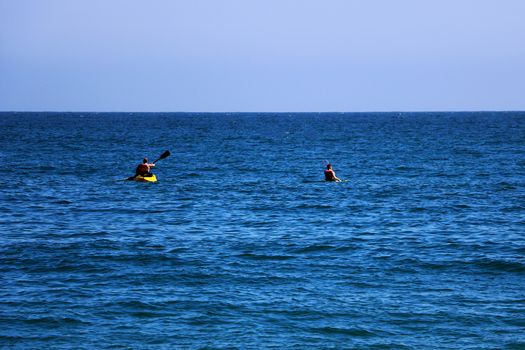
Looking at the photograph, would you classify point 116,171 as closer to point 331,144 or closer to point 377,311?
point 377,311

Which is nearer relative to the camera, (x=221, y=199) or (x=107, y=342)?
(x=107, y=342)

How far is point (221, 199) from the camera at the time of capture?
36.1 metres

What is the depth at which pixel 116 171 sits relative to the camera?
164 ft

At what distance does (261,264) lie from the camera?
21.8 metres

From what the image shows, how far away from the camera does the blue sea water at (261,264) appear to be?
1612cm

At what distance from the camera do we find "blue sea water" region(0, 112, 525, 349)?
1612 centimetres

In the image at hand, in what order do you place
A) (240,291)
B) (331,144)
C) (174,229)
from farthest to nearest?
1. (331,144)
2. (174,229)
3. (240,291)

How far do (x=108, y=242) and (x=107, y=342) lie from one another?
31.2 ft

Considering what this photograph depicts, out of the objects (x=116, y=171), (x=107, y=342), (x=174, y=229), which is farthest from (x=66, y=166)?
(x=107, y=342)

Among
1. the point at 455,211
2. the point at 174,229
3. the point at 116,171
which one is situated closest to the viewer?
the point at 174,229

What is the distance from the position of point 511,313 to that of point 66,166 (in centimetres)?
4108

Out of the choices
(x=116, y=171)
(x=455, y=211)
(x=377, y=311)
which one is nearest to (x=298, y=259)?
(x=377, y=311)

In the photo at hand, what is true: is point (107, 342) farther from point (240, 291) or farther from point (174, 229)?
point (174, 229)

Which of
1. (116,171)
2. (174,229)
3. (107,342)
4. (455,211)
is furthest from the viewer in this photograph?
(116,171)
